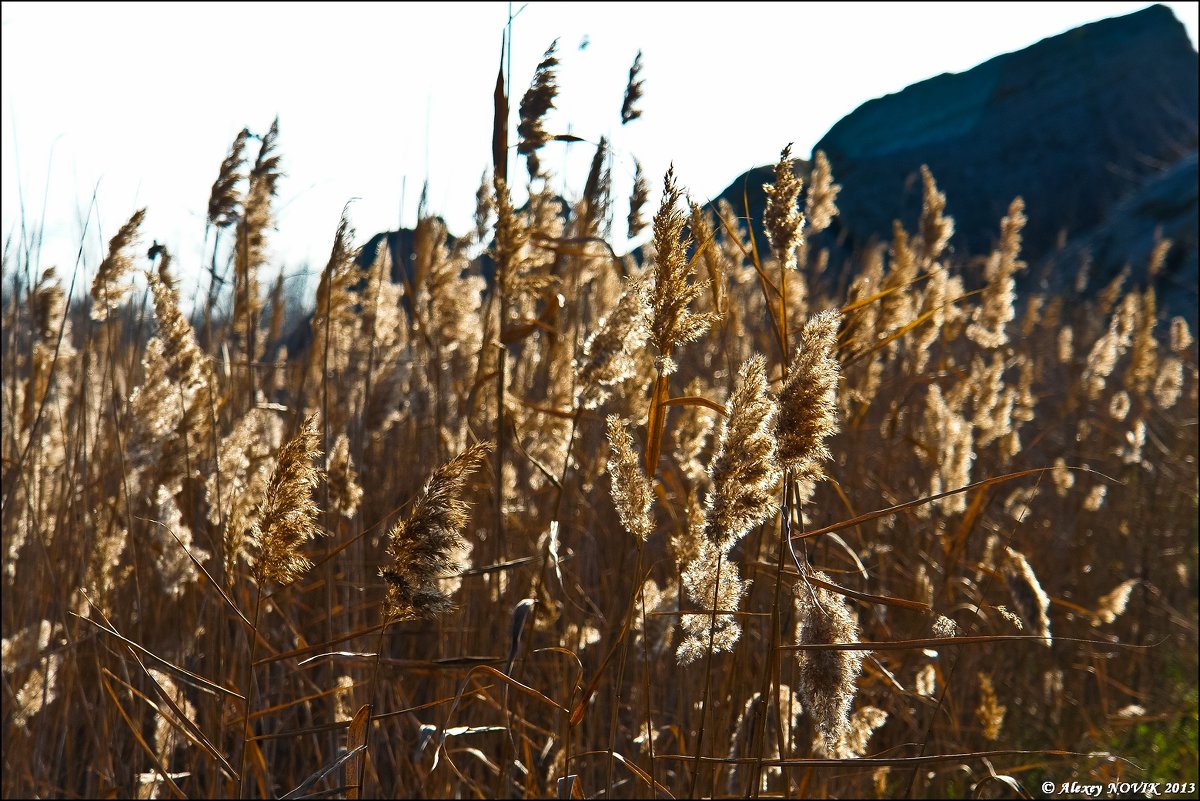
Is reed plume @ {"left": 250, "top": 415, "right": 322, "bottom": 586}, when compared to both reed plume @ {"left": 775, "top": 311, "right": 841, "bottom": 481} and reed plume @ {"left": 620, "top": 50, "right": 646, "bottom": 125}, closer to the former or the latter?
reed plume @ {"left": 775, "top": 311, "right": 841, "bottom": 481}

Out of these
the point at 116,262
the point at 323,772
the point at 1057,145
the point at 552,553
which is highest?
the point at 1057,145

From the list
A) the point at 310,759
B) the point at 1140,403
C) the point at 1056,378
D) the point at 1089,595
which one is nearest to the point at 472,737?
the point at 310,759

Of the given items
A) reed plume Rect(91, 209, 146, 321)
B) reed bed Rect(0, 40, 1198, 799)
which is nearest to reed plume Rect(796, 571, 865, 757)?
reed bed Rect(0, 40, 1198, 799)

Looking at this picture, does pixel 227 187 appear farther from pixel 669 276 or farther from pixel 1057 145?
pixel 1057 145

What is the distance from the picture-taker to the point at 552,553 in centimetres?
124

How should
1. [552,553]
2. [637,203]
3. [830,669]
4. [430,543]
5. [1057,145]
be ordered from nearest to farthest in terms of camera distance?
[430,543], [830,669], [552,553], [637,203], [1057,145]

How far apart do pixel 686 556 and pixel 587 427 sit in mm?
1954

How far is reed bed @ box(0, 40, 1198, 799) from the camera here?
1.07 m

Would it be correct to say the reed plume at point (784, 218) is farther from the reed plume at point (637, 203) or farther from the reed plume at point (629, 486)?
the reed plume at point (637, 203)

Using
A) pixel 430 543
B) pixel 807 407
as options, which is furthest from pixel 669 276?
pixel 430 543

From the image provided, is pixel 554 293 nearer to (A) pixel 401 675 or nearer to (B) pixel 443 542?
(A) pixel 401 675

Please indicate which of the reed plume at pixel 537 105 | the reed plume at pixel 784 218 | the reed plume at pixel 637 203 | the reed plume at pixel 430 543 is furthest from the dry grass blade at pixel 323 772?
the reed plume at pixel 637 203

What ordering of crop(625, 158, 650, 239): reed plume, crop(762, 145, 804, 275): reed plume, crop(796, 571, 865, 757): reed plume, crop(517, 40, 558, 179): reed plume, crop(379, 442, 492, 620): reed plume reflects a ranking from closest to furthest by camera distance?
crop(379, 442, 492, 620): reed plume, crop(796, 571, 865, 757): reed plume, crop(762, 145, 804, 275): reed plume, crop(517, 40, 558, 179): reed plume, crop(625, 158, 650, 239): reed plume

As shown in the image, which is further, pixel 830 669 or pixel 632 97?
pixel 632 97
